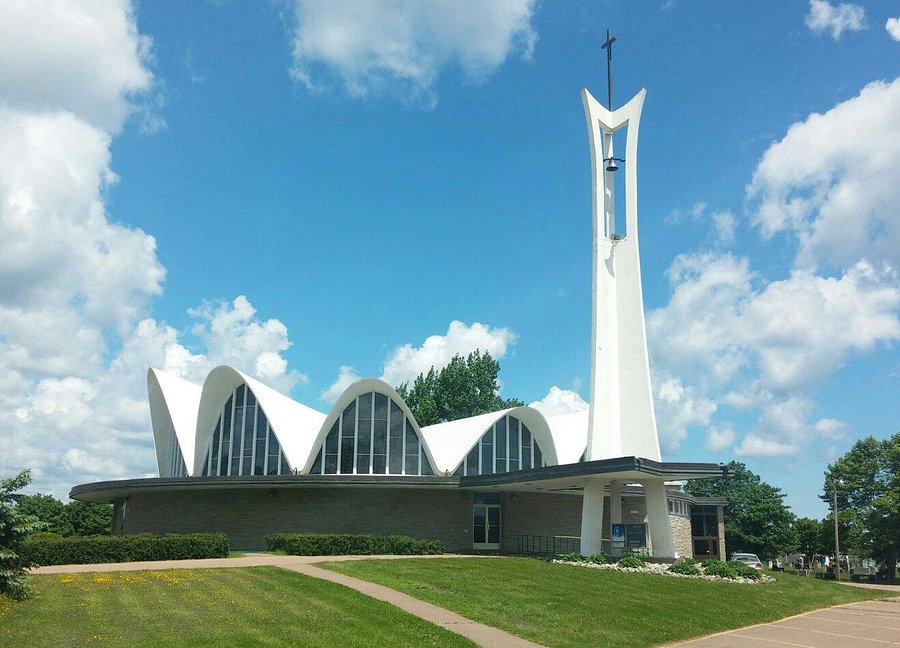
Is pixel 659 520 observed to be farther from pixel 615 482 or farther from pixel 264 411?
pixel 264 411

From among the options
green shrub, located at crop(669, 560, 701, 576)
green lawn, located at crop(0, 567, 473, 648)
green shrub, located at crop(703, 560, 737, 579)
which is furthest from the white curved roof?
green lawn, located at crop(0, 567, 473, 648)

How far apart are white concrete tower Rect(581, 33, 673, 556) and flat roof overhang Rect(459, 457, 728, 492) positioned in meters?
1.08

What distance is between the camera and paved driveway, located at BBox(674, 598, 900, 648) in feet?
47.8

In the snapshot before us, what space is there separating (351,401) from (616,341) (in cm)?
1243

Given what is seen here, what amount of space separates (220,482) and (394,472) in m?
7.63

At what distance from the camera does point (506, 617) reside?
50.8ft

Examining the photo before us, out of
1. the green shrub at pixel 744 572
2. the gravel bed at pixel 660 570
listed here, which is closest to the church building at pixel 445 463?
the gravel bed at pixel 660 570

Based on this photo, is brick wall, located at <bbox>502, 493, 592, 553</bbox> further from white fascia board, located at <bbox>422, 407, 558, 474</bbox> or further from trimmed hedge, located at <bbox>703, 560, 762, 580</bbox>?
trimmed hedge, located at <bbox>703, 560, 762, 580</bbox>

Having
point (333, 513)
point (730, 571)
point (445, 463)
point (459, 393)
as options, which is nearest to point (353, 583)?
point (730, 571)

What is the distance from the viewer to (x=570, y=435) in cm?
4278

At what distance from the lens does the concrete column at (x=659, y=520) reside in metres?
28.2

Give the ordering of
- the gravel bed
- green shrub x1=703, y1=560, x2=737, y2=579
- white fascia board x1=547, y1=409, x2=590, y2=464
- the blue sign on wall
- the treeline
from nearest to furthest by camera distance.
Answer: the gravel bed < green shrub x1=703, y1=560, x2=737, y2=579 < the blue sign on wall < white fascia board x1=547, y1=409, x2=590, y2=464 < the treeline

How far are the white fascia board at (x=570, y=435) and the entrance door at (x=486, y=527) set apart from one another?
5211mm

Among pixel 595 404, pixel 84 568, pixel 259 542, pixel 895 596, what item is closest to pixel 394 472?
pixel 259 542
